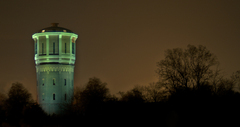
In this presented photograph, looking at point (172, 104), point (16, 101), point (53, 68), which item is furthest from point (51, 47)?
Answer: point (172, 104)

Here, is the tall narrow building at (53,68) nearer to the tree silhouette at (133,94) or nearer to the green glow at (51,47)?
the green glow at (51,47)

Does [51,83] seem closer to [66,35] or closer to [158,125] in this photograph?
[66,35]

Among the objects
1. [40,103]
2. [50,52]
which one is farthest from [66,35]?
[40,103]

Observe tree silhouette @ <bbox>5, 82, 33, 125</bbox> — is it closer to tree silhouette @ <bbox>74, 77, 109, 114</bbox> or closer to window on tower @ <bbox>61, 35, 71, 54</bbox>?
window on tower @ <bbox>61, 35, 71, 54</bbox>

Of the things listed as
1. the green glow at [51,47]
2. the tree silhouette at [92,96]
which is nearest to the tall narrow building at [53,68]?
the green glow at [51,47]

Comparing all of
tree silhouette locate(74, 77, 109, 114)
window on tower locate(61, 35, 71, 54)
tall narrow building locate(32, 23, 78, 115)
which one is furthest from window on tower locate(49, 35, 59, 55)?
tree silhouette locate(74, 77, 109, 114)

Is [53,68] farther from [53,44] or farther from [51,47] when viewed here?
[53,44]

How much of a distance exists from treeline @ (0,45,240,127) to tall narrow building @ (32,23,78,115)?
24.1 ft

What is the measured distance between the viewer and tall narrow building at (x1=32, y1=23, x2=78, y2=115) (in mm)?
89938

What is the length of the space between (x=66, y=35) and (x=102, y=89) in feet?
55.4

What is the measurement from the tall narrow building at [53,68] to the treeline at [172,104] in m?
7.35

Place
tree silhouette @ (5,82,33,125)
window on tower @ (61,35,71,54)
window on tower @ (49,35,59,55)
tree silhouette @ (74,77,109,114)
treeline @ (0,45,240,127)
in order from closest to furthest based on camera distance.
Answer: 1. treeline @ (0,45,240,127)
2. tree silhouette @ (74,77,109,114)
3. tree silhouette @ (5,82,33,125)
4. window on tower @ (49,35,59,55)
5. window on tower @ (61,35,71,54)

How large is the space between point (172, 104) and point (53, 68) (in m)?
38.5

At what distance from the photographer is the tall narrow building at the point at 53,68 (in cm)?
8994
